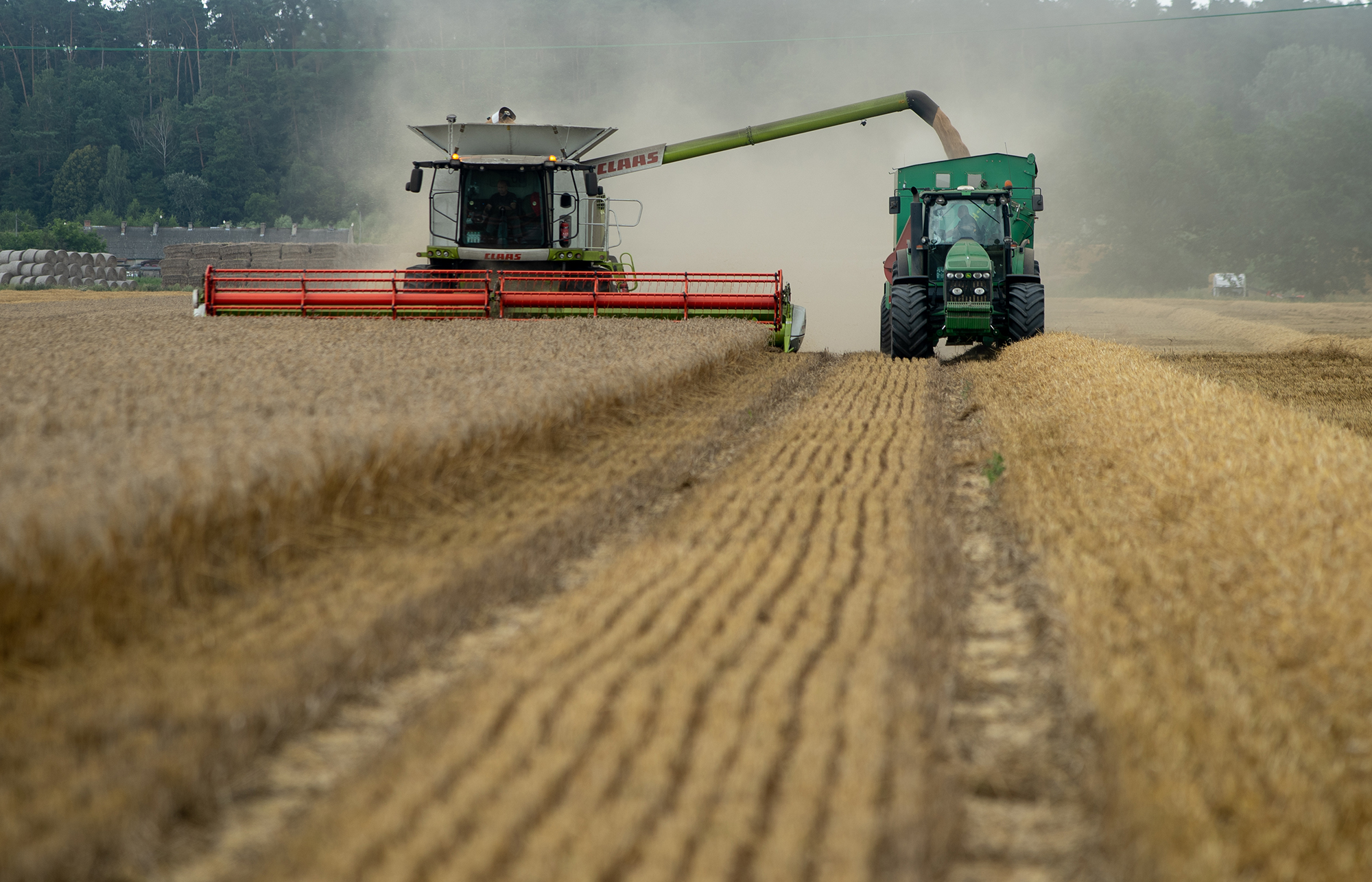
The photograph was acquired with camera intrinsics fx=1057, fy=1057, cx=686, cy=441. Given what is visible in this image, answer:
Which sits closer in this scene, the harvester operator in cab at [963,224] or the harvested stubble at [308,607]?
the harvested stubble at [308,607]

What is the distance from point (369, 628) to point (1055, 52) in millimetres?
88211

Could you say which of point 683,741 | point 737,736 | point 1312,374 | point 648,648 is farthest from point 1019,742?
point 1312,374

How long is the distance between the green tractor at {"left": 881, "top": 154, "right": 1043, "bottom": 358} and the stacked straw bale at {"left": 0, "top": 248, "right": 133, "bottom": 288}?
1075 inches

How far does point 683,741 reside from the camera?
9.18 feet

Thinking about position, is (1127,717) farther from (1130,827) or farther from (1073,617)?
(1073,617)

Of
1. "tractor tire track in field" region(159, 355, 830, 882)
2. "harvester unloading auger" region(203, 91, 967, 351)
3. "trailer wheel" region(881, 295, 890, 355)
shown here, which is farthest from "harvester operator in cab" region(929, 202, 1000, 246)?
"tractor tire track in field" region(159, 355, 830, 882)

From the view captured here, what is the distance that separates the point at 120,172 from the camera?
2539 inches

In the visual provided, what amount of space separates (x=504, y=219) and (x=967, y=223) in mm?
5986

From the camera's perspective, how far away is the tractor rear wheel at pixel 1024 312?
40.8ft

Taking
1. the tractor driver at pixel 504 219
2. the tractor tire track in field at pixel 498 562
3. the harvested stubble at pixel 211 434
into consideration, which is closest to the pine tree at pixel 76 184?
the tractor driver at pixel 504 219

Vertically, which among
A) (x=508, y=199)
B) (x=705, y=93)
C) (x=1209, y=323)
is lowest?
(x=1209, y=323)

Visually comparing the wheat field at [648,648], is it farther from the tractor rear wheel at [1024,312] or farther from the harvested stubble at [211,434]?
the tractor rear wheel at [1024,312]

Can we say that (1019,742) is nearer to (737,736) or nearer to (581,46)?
(737,736)

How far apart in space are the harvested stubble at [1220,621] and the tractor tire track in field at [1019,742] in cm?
8
